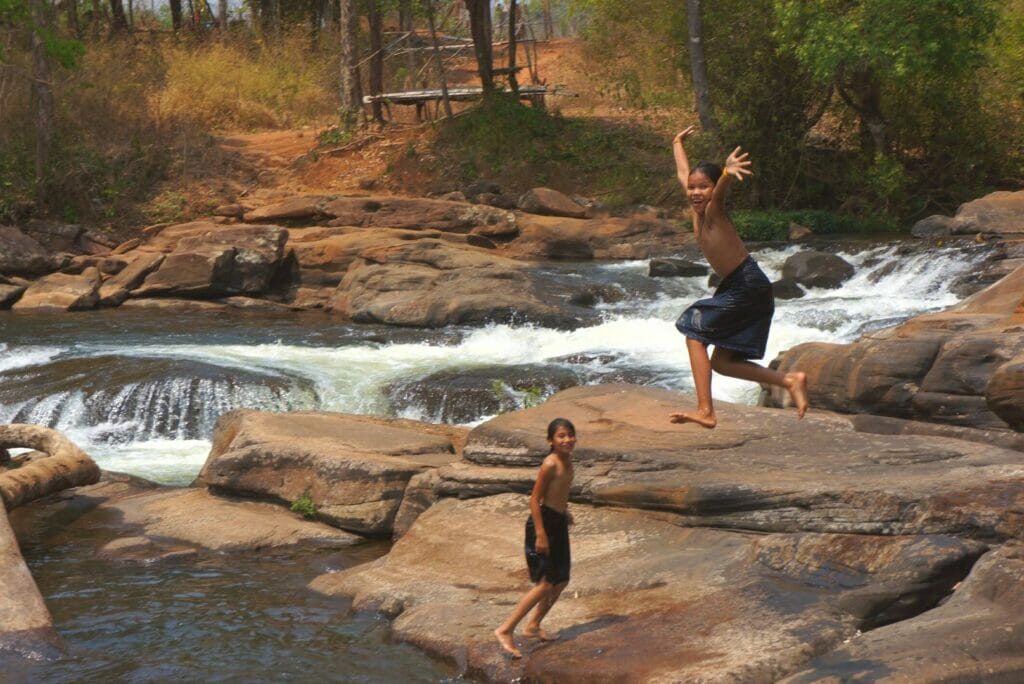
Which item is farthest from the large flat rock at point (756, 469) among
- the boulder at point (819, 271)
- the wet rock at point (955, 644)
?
the boulder at point (819, 271)

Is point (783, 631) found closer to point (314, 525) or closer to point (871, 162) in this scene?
point (314, 525)

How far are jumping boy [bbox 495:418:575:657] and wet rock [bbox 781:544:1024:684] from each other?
1.36 metres

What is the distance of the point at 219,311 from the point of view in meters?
18.8

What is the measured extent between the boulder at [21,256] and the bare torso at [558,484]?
1556 cm

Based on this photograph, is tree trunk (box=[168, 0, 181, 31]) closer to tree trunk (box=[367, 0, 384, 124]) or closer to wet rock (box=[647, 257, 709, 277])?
tree trunk (box=[367, 0, 384, 124])

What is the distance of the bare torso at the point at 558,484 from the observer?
660 cm

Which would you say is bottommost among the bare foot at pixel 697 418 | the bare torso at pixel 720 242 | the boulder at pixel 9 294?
the boulder at pixel 9 294

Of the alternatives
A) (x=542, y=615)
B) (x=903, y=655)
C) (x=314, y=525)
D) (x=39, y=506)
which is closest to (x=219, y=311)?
(x=39, y=506)

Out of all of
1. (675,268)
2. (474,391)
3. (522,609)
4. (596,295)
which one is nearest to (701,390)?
(522,609)

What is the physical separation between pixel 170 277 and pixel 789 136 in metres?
10.9

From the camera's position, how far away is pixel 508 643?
6645 millimetres

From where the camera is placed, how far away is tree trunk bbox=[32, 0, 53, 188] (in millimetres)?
22917

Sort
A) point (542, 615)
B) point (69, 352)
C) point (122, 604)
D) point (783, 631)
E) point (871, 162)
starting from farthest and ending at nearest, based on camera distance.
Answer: point (871, 162)
point (69, 352)
point (122, 604)
point (542, 615)
point (783, 631)

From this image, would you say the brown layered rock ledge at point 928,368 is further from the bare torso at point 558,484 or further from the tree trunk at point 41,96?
the tree trunk at point 41,96
